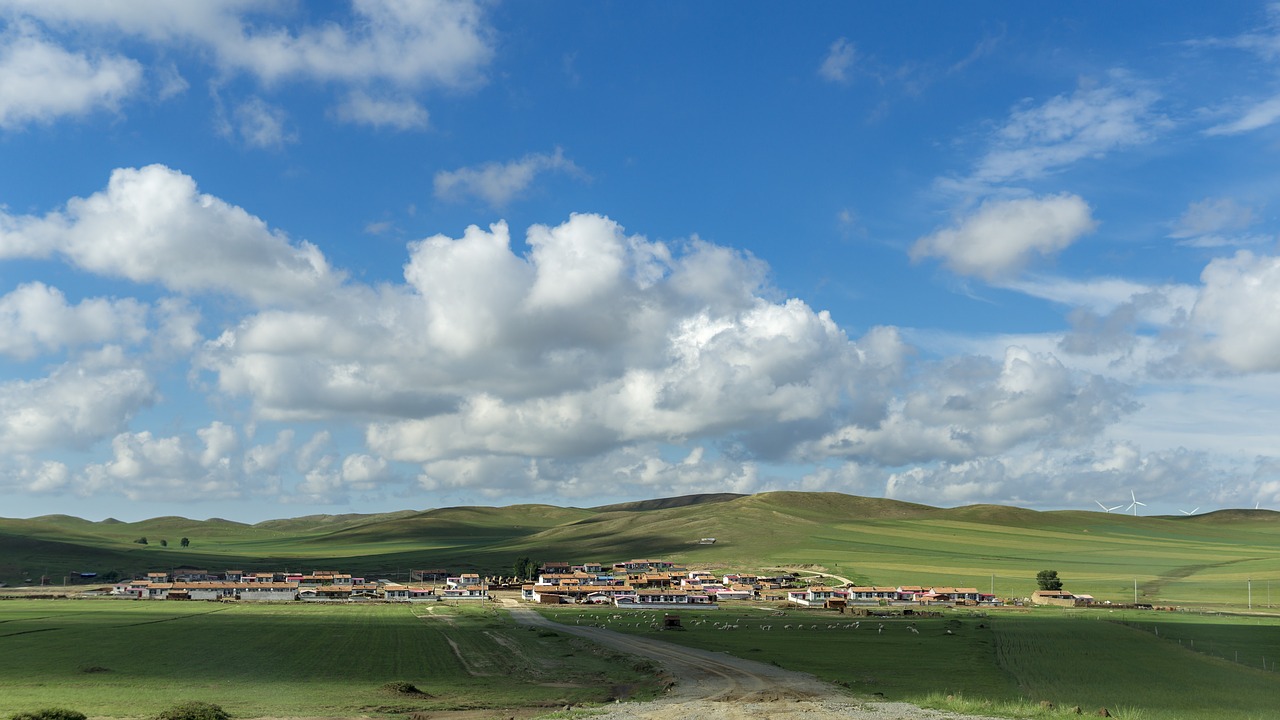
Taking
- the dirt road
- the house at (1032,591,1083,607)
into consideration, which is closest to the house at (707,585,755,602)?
the house at (1032,591,1083,607)

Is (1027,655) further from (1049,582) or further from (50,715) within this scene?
(1049,582)

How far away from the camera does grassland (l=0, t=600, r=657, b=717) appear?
184ft

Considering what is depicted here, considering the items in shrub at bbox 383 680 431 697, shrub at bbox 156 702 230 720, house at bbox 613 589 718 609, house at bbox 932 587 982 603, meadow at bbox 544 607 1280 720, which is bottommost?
house at bbox 613 589 718 609

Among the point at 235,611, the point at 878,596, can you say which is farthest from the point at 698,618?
the point at 235,611

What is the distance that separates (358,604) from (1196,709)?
145 m

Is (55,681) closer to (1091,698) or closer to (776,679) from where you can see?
(776,679)

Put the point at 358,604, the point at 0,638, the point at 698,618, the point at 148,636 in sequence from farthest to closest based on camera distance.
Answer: the point at 358,604, the point at 698,618, the point at 148,636, the point at 0,638

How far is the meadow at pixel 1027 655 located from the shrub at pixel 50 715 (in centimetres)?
4186

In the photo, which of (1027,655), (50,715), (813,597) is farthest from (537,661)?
(813,597)

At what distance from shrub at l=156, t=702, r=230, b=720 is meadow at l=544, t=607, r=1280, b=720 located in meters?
35.5

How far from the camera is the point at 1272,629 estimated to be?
116312 millimetres

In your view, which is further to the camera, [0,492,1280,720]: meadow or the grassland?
[0,492,1280,720]: meadow

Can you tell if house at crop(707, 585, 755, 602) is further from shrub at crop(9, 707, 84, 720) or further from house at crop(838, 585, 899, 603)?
shrub at crop(9, 707, 84, 720)

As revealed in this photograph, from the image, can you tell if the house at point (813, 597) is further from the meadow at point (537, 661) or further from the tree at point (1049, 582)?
the tree at point (1049, 582)
